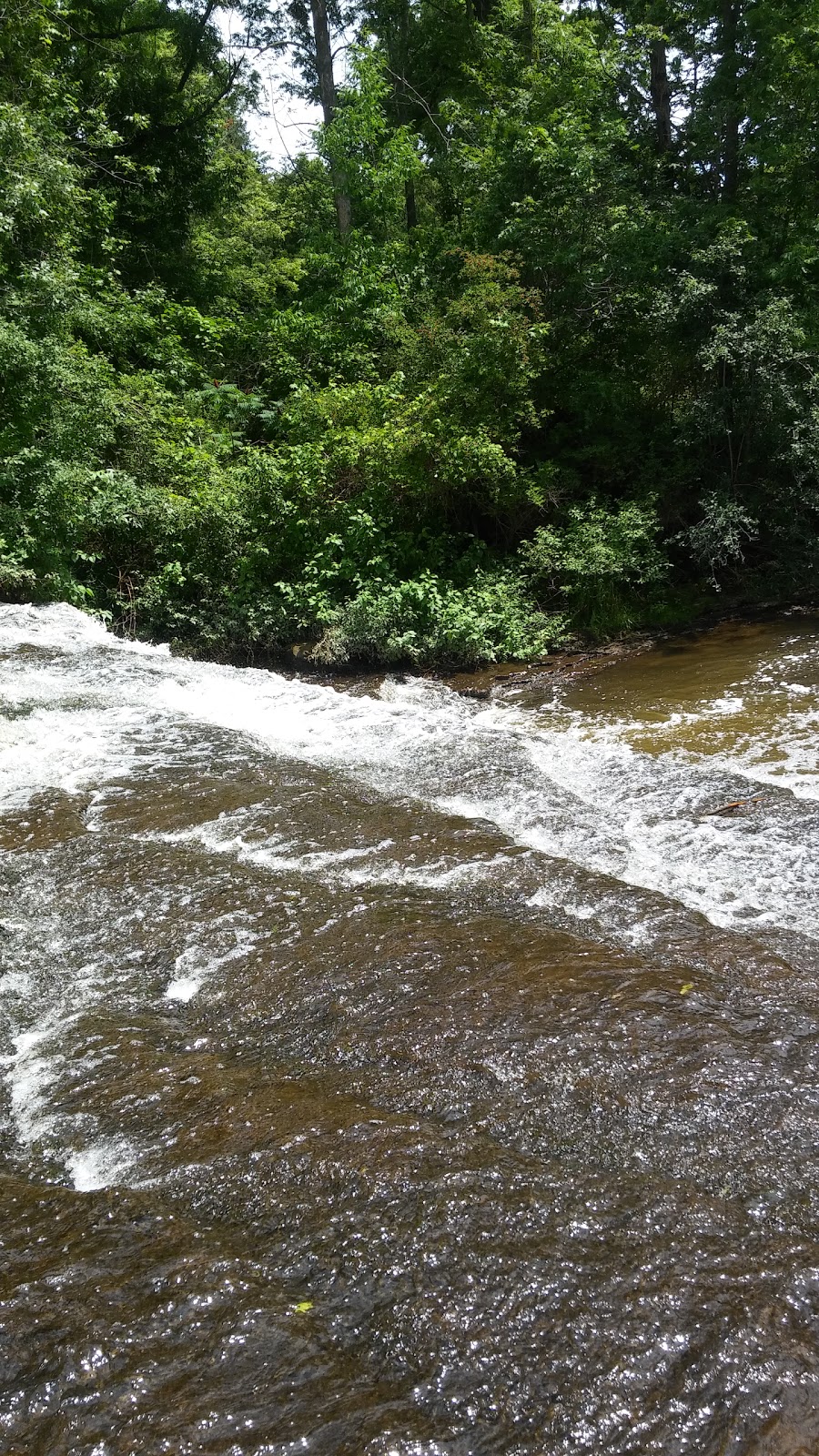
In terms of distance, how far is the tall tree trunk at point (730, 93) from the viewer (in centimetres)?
1256

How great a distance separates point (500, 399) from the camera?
37.7 ft

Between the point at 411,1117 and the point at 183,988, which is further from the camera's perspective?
the point at 183,988

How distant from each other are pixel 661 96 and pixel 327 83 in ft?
24.7

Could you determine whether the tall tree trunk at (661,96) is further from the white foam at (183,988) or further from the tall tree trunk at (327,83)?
the white foam at (183,988)

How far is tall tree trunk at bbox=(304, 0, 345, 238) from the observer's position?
18.0 meters

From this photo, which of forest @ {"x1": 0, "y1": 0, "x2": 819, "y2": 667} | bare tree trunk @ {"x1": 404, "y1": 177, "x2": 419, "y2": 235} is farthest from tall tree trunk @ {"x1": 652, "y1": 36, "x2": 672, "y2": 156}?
bare tree trunk @ {"x1": 404, "y1": 177, "x2": 419, "y2": 235}

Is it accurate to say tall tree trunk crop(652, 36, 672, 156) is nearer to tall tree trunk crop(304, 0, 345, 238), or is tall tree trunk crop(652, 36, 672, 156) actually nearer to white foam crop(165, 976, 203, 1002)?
tall tree trunk crop(304, 0, 345, 238)

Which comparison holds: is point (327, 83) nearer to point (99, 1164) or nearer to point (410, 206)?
point (410, 206)

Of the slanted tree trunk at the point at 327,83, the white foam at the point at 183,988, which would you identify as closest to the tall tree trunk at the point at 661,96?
the slanted tree trunk at the point at 327,83

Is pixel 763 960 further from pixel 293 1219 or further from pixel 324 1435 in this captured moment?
pixel 324 1435

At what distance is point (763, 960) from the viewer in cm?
324

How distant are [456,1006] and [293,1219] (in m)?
0.95

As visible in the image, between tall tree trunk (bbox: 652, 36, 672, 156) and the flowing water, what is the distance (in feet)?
46.4

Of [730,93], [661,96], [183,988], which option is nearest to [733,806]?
[183,988]
